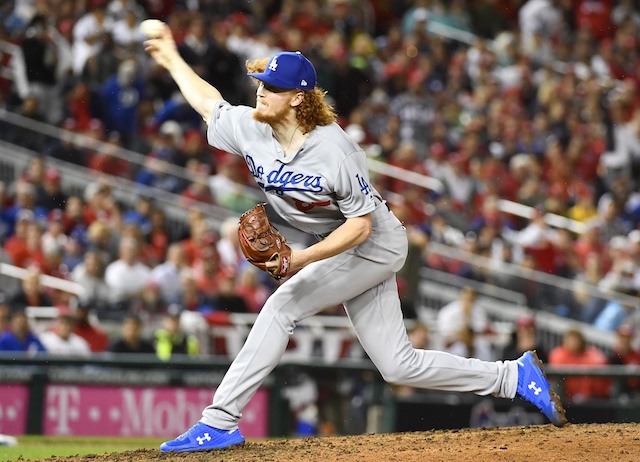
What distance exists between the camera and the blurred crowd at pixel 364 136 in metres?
11.8

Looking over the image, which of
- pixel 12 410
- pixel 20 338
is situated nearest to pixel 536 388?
pixel 12 410

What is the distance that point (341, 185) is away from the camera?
18.2ft

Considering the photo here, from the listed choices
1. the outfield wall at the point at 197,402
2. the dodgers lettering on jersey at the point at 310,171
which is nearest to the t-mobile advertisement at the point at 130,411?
the outfield wall at the point at 197,402

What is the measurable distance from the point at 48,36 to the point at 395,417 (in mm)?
6298

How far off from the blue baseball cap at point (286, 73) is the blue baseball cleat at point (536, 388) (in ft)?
6.54

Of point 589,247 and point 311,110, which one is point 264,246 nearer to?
point 311,110

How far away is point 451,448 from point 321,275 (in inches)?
46.0

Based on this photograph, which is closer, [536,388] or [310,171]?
[310,171]

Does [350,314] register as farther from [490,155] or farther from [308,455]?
[490,155]

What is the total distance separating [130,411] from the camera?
1038cm

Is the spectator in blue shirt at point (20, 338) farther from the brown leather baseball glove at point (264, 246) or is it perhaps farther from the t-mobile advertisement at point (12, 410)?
the brown leather baseball glove at point (264, 246)

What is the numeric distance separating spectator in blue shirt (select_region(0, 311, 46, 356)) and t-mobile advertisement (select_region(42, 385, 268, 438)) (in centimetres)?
45

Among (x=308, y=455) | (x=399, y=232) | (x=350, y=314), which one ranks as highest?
(x=399, y=232)

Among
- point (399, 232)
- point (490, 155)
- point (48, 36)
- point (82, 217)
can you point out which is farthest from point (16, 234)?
point (399, 232)
